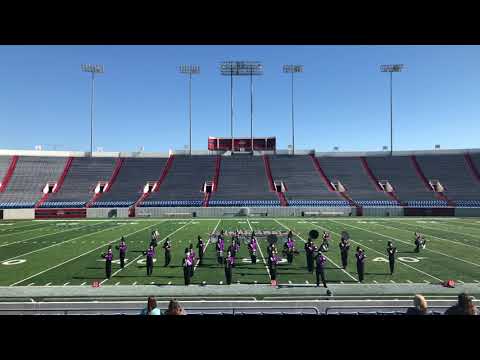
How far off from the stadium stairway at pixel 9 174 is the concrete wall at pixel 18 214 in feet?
25.3

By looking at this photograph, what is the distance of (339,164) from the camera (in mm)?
53062

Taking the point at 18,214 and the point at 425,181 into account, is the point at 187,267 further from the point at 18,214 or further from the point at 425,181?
the point at 425,181

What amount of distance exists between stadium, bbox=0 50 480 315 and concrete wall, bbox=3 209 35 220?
11 cm

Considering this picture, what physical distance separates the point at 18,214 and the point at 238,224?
2578cm

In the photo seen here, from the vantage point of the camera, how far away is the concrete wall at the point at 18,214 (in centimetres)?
3712

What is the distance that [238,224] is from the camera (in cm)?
2920

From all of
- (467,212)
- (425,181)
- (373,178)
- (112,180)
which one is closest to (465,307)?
(467,212)

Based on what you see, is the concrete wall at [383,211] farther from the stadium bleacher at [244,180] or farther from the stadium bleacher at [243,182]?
the stadium bleacher at [243,182]

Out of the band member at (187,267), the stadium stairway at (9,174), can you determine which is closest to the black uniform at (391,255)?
the band member at (187,267)
